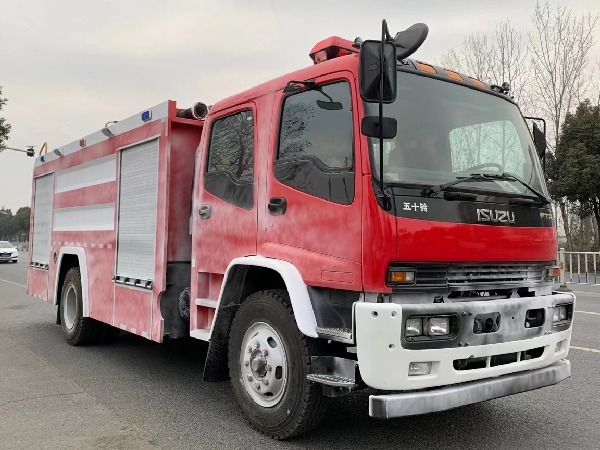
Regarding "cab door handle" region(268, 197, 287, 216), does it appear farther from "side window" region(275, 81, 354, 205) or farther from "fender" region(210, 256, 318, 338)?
"fender" region(210, 256, 318, 338)

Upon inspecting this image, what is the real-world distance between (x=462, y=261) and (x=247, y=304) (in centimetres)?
159

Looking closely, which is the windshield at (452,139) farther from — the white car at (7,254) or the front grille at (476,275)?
the white car at (7,254)

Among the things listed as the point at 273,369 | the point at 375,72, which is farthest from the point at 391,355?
the point at 375,72

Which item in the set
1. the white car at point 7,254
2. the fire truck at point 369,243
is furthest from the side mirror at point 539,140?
the white car at point 7,254

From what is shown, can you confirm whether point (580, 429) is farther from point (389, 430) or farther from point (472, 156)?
point (472, 156)

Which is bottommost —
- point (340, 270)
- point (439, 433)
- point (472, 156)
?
point (439, 433)

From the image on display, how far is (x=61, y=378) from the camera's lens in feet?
18.7

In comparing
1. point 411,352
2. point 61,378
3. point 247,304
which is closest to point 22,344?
point 61,378

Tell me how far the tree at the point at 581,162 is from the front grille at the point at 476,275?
20512mm

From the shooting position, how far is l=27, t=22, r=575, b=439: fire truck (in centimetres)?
341

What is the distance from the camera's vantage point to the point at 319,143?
13.0ft

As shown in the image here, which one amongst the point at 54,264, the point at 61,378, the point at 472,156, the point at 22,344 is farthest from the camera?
the point at 54,264

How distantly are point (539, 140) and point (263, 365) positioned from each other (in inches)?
113

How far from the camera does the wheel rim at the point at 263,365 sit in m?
3.95
